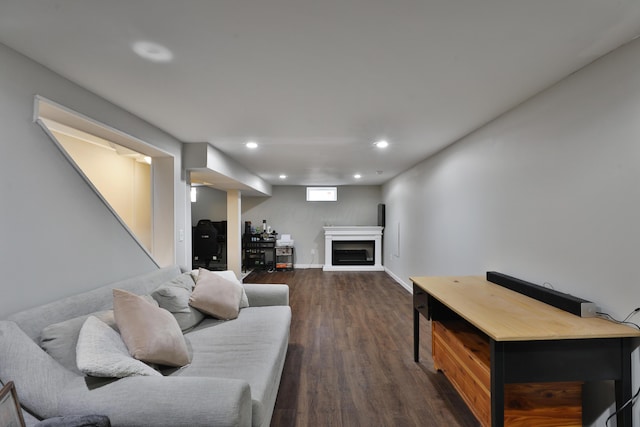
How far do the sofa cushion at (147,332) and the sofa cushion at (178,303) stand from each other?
1.26 feet

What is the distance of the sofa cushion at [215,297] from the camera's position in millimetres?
2207

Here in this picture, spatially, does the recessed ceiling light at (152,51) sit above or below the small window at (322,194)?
above

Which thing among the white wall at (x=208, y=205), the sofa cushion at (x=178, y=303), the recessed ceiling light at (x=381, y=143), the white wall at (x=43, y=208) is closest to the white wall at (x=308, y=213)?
the white wall at (x=208, y=205)

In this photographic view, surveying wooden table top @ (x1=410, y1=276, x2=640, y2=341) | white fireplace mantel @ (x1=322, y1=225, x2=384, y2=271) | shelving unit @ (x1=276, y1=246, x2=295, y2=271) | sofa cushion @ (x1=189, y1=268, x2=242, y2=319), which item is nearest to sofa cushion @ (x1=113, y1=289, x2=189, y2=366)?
sofa cushion @ (x1=189, y1=268, x2=242, y2=319)

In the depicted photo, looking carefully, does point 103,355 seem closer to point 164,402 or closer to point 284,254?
point 164,402

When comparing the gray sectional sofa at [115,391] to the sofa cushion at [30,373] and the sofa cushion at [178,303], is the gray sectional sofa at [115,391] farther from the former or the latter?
the sofa cushion at [178,303]

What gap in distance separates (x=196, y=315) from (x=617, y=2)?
3016mm

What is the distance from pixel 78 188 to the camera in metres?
1.77

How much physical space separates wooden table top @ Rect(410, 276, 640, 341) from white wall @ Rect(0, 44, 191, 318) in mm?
2439

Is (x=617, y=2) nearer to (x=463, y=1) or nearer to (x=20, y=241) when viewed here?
(x=463, y=1)

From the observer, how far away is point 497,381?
1.32 meters

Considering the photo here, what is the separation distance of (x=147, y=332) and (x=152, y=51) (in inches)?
60.0

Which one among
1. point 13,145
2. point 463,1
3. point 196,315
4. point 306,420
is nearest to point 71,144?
point 13,145

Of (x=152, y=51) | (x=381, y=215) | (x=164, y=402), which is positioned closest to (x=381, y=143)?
(x=152, y=51)
